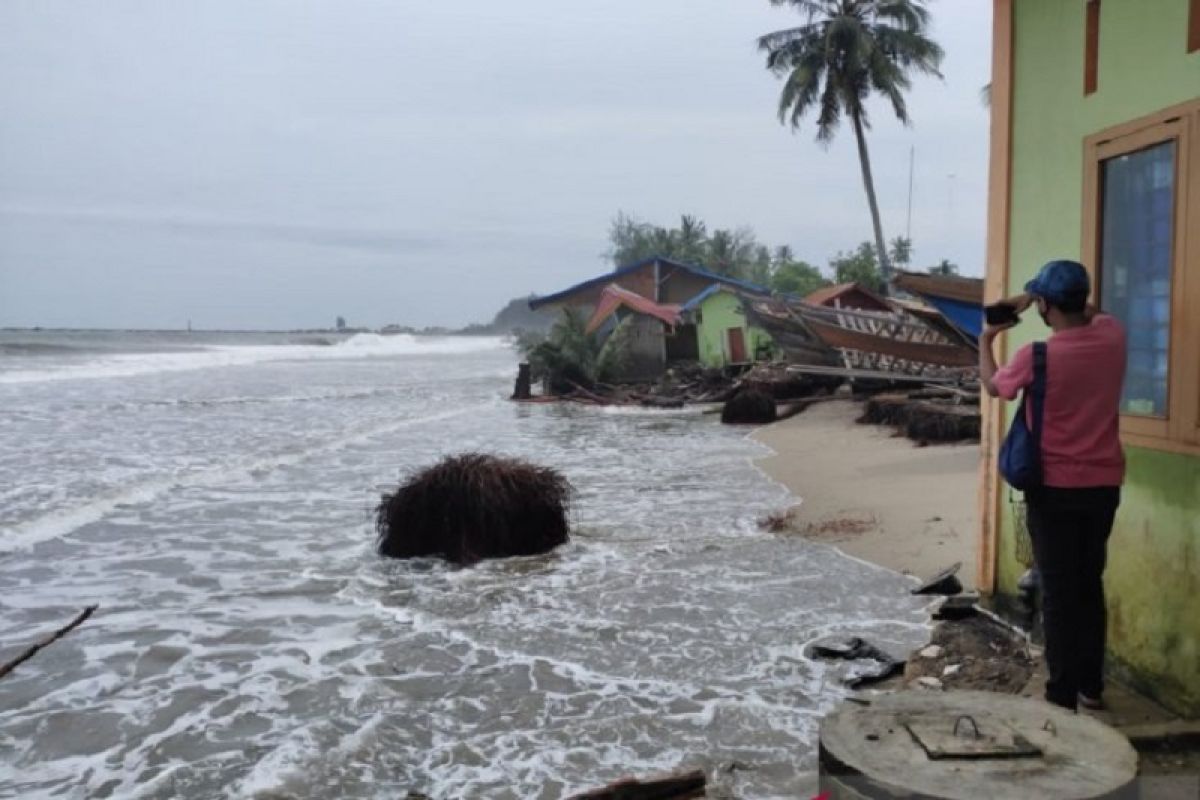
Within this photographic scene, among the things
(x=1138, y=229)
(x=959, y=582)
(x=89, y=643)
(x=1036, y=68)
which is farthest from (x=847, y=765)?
(x=89, y=643)

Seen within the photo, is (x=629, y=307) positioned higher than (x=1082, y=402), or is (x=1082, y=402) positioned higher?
(x=629, y=307)

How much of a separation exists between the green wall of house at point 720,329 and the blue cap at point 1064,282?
89.6 feet

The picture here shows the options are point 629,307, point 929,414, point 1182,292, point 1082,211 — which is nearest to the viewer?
point 1182,292

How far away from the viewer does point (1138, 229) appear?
4.37 meters

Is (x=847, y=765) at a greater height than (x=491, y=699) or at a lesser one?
greater

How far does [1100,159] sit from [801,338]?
66.9 ft

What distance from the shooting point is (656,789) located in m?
3.72

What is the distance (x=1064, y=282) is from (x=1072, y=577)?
3.90 feet

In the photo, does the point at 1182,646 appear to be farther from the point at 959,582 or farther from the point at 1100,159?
the point at 959,582

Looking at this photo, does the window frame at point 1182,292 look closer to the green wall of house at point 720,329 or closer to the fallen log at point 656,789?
the fallen log at point 656,789

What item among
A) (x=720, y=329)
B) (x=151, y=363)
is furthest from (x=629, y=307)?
(x=151, y=363)

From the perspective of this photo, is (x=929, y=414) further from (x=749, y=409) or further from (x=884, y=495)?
(x=749, y=409)

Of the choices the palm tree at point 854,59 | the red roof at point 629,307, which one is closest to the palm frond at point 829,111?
the palm tree at point 854,59

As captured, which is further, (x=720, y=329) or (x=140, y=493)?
(x=720, y=329)
